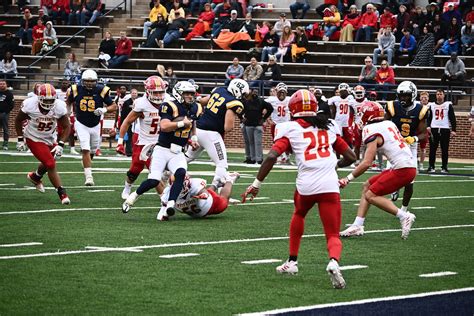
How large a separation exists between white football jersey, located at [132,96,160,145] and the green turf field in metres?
0.93

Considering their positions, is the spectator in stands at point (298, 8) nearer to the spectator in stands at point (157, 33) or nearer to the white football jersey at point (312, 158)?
the spectator in stands at point (157, 33)

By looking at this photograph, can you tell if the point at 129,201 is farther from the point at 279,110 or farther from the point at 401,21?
the point at 401,21

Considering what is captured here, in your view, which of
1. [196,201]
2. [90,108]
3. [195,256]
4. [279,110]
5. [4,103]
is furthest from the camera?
[4,103]

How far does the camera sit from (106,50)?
34062mm

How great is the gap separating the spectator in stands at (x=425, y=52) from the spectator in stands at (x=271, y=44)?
4.27 meters

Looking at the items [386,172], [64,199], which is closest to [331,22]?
[64,199]

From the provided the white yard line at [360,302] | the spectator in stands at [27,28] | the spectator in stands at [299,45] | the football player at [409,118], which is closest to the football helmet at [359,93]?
the spectator in stands at [299,45]

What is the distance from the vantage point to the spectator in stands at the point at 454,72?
28.2 m

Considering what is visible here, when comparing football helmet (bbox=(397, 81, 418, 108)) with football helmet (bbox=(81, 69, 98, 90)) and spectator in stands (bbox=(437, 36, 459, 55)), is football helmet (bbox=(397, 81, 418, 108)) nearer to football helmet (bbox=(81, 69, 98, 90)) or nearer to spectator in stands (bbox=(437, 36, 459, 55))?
football helmet (bbox=(81, 69, 98, 90))

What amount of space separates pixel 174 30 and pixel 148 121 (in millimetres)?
19516

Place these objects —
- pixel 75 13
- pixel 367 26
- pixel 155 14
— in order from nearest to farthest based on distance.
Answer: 1. pixel 367 26
2. pixel 155 14
3. pixel 75 13

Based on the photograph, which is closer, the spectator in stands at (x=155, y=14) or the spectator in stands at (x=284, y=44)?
the spectator in stands at (x=284, y=44)

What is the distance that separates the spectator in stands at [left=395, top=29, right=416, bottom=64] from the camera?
98.6 ft

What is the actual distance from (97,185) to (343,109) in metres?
8.30
